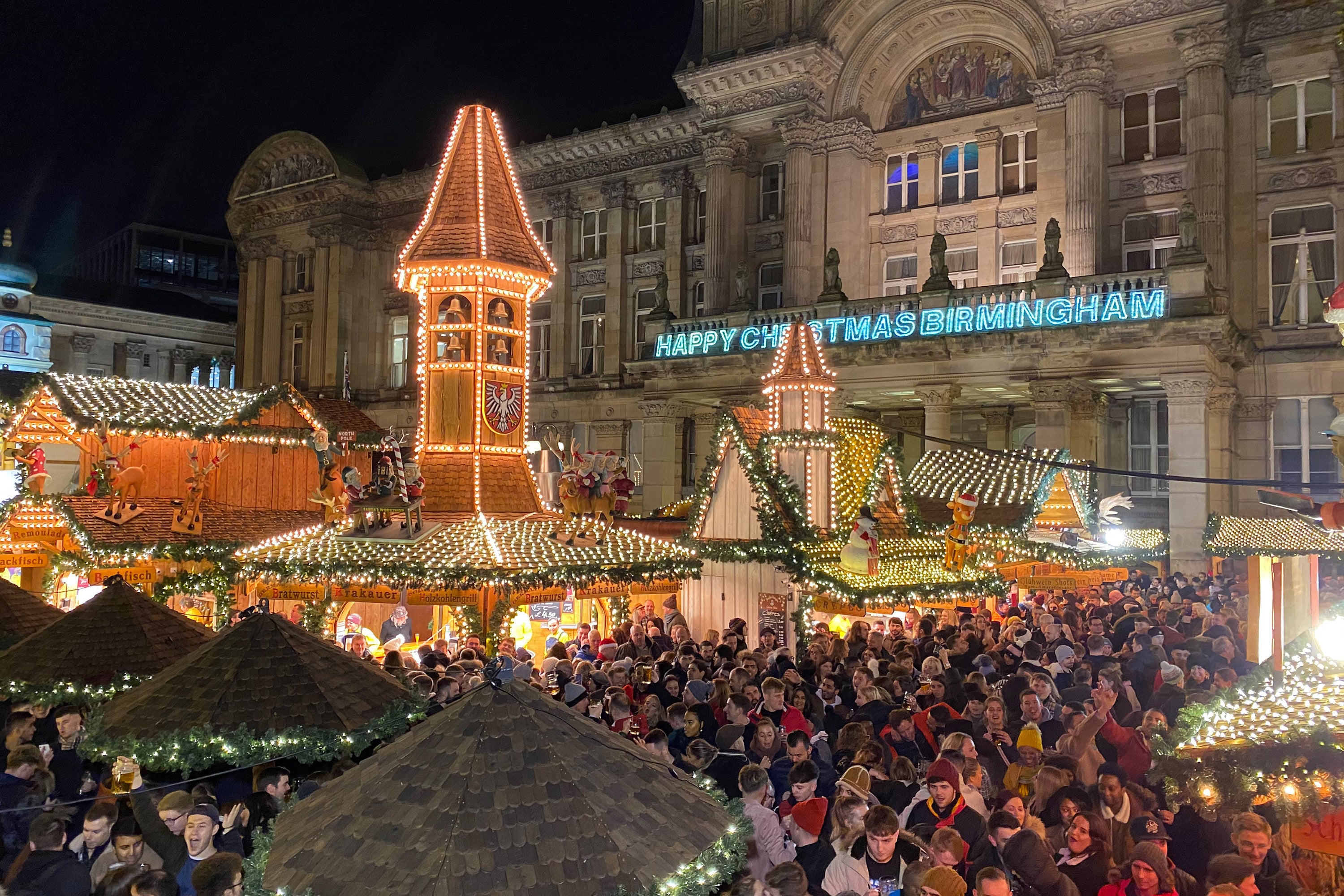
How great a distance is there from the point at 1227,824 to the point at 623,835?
4.24m

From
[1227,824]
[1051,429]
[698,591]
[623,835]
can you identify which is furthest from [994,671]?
[1051,429]

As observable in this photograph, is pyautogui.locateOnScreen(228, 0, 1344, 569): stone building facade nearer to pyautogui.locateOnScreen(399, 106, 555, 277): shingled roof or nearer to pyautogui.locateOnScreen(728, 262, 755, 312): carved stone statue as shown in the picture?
pyautogui.locateOnScreen(728, 262, 755, 312): carved stone statue

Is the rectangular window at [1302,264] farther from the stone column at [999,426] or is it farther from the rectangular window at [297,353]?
the rectangular window at [297,353]

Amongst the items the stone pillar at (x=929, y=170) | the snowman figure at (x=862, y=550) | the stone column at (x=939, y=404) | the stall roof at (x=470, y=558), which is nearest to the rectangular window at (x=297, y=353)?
the stone pillar at (x=929, y=170)

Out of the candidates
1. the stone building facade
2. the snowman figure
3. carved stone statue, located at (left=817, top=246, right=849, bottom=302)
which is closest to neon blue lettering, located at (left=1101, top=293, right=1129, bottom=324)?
the stone building facade

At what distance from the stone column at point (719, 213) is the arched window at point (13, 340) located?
39.4 metres

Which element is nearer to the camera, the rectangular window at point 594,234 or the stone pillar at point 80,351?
the rectangular window at point 594,234

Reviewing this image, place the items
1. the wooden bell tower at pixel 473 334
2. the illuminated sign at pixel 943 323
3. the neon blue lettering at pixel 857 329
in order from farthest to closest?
the neon blue lettering at pixel 857 329, the illuminated sign at pixel 943 323, the wooden bell tower at pixel 473 334

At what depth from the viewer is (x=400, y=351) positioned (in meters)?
50.0

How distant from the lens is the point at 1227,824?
243 inches

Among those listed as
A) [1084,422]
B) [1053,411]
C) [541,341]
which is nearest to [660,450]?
[541,341]

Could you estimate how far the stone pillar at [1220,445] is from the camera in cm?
2594

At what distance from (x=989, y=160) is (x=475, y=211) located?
20178 mm

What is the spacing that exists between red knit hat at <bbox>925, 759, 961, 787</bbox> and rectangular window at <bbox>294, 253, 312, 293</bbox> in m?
50.3
